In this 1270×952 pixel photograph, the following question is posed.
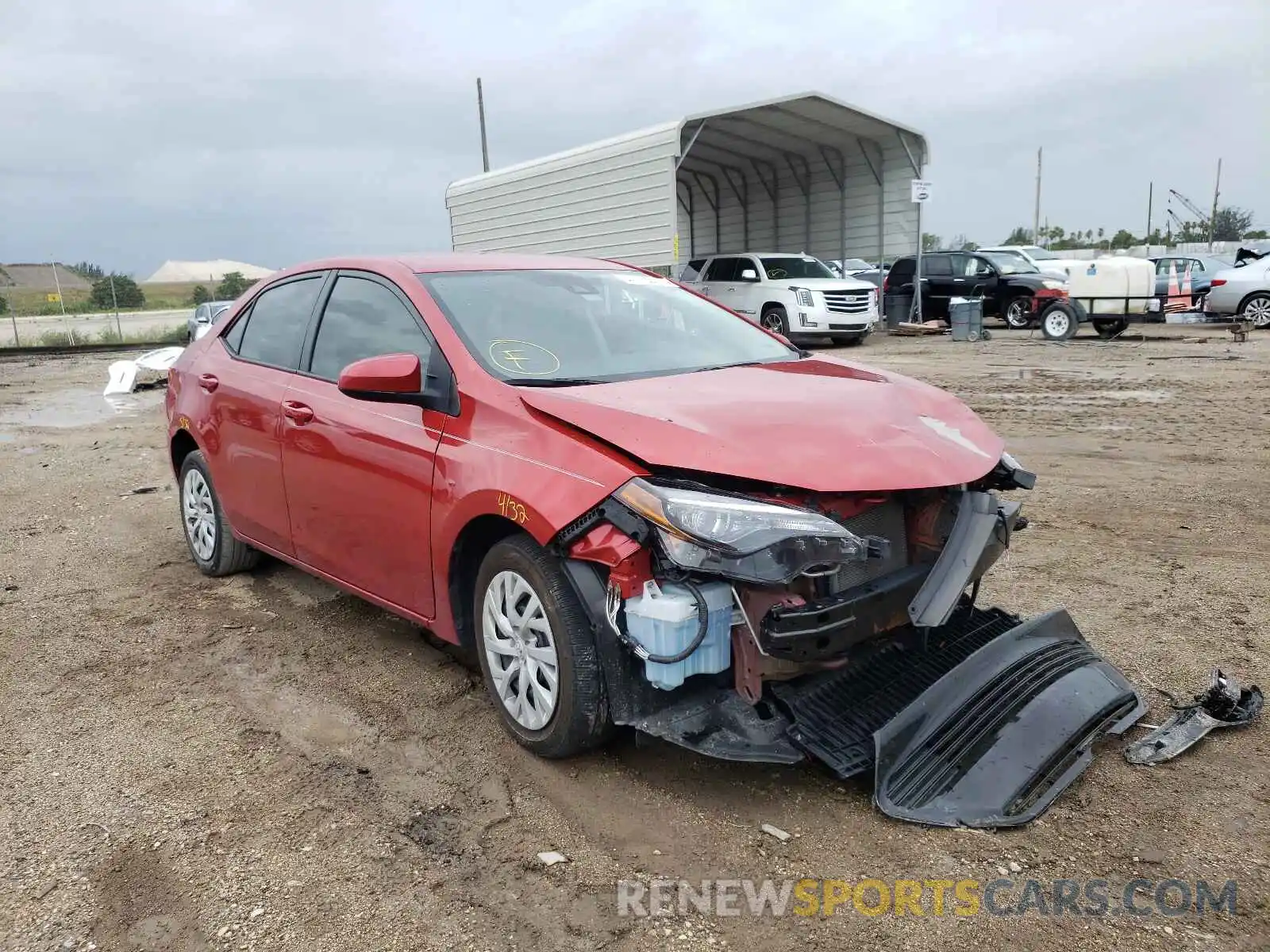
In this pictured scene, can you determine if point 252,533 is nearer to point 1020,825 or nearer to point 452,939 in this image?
point 452,939

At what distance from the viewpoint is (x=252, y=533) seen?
455 centimetres

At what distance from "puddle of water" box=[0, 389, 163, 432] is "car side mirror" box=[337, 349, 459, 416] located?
945 cm

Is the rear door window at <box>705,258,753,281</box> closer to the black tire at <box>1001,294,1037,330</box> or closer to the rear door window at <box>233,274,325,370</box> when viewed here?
the black tire at <box>1001,294,1037,330</box>

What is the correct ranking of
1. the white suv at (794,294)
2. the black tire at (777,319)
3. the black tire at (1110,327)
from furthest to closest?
the black tire at (777,319), the white suv at (794,294), the black tire at (1110,327)

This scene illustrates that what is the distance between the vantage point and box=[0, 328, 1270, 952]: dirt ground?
2.35m

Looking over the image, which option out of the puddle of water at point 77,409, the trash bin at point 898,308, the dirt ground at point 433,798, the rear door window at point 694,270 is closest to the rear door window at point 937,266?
the trash bin at point 898,308

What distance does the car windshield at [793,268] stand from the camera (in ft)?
58.4

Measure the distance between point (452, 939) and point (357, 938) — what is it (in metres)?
0.23

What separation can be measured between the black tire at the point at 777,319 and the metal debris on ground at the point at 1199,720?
14.6 meters

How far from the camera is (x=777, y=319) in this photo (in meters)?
17.8

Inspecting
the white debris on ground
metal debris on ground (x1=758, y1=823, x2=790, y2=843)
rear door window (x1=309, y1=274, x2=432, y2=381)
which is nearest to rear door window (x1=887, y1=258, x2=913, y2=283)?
the white debris on ground

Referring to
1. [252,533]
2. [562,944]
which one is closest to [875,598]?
[562,944]

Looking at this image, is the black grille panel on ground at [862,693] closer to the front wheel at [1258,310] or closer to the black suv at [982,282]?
the black suv at [982,282]

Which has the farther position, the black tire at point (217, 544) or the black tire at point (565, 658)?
the black tire at point (217, 544)
